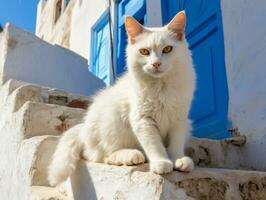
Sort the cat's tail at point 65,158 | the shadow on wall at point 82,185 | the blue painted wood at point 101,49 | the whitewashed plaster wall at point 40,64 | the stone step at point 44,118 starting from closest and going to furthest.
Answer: the shadow on wall at point 82,185, the cat's tail at point 65,158, the stone step at point 44,118, the whitewashed plaster wall at point 40,64, the blue painted wood at point 101,49

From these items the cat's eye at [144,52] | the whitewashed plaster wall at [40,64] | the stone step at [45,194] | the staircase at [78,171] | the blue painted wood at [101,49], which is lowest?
the stone step at [45,194]

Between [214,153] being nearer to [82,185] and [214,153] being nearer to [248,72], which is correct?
[248,72]

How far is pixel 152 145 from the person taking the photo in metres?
1.64

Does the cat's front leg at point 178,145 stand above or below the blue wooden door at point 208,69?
below

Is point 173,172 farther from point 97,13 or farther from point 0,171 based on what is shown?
point 97,13

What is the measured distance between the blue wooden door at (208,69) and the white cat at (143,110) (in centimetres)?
116

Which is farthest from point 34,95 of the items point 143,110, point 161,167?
point 161,167

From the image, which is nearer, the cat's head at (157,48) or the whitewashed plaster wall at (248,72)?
the cat's head at (157,48)

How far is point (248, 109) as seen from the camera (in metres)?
2.60

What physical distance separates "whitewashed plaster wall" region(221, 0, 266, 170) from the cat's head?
87 centimetres

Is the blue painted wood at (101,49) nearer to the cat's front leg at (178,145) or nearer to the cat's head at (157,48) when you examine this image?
the cat's head at (157,48)

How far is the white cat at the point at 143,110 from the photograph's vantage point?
69.1 inches

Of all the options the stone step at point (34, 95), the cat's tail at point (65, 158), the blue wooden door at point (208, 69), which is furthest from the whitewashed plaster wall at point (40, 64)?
the cat's tail at point (65, 158)

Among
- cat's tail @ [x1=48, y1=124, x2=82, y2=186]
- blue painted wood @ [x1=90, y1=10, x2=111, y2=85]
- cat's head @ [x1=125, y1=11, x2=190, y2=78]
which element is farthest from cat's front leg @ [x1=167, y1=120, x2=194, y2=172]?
blue painted wood @ [x1=90, y1=10, x2=111, y2=85]
